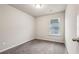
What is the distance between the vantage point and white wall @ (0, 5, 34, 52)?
264 cm

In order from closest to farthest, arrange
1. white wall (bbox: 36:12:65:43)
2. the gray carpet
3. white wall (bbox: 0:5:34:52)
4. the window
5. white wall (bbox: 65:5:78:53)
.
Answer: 1. white wall (bbox: 65:5:78:53)
2. the gray carpet
3. white wall (bbox: 0:5:34:52)
4. the window
5. white wall (bbox: 36:12:65:43)

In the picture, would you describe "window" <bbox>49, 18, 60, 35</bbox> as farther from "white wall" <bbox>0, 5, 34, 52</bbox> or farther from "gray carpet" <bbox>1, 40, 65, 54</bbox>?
"white wall" <bbox>0, 5, 34, 52</bbox>

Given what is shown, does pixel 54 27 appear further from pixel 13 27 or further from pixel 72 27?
pixel 13 27

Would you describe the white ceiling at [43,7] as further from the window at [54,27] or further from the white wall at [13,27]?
the window at [54,27]

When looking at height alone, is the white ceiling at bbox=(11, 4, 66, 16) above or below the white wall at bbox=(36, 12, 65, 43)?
above

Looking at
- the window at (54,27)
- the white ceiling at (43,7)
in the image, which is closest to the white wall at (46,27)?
the window at (54,27)

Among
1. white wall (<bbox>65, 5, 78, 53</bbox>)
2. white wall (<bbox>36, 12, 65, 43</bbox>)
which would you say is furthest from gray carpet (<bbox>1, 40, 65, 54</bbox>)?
white wall (<bbox>36, 12, 65, 43</bbox>)

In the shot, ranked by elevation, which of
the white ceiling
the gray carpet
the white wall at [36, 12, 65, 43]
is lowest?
the gray carpet

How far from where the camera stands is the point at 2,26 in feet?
8.55

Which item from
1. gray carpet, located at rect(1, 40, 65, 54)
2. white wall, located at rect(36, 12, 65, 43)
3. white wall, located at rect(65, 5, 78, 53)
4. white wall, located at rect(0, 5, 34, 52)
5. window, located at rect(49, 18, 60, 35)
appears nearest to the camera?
white wall, located at rect(65, 5, 78, 53)

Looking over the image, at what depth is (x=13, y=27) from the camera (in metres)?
3.14

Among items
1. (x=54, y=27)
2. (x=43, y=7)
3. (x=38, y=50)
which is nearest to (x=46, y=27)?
(x=54, y=27)
